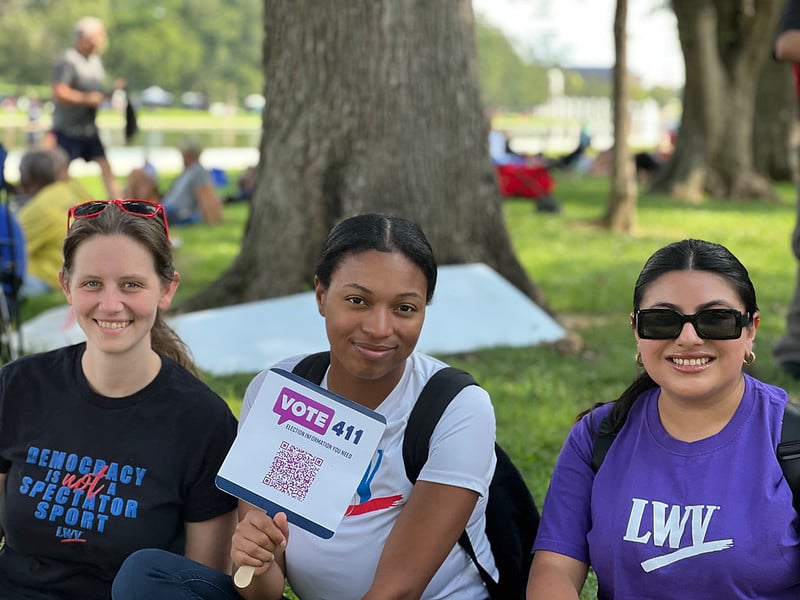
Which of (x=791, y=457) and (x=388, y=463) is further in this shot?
(x=388, y=463)

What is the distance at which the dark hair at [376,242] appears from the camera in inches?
111

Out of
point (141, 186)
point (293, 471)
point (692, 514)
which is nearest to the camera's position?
point (692, 514)

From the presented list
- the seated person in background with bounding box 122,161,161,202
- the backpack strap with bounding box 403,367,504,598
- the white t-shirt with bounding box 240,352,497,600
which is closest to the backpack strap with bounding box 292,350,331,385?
the white t-shirt with bounding box 240,352,497,600

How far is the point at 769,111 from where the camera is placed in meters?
22.2

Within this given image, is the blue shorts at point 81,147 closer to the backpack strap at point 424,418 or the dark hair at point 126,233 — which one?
the dark hair at point 126,233

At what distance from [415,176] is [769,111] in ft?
54.9

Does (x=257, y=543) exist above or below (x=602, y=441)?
below

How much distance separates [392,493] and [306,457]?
283 mm

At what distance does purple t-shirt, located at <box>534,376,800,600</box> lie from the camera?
248 cm

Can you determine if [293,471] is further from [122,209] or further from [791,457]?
[791,457]

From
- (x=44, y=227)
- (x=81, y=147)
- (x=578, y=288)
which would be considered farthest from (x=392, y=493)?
(x=81, y=147)

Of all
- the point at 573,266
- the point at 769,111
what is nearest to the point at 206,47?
the point at 769,111

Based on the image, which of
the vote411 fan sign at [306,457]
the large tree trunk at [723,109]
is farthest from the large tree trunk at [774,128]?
the vote411 fan sign at [306,457]

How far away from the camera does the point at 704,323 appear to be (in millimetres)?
2564
